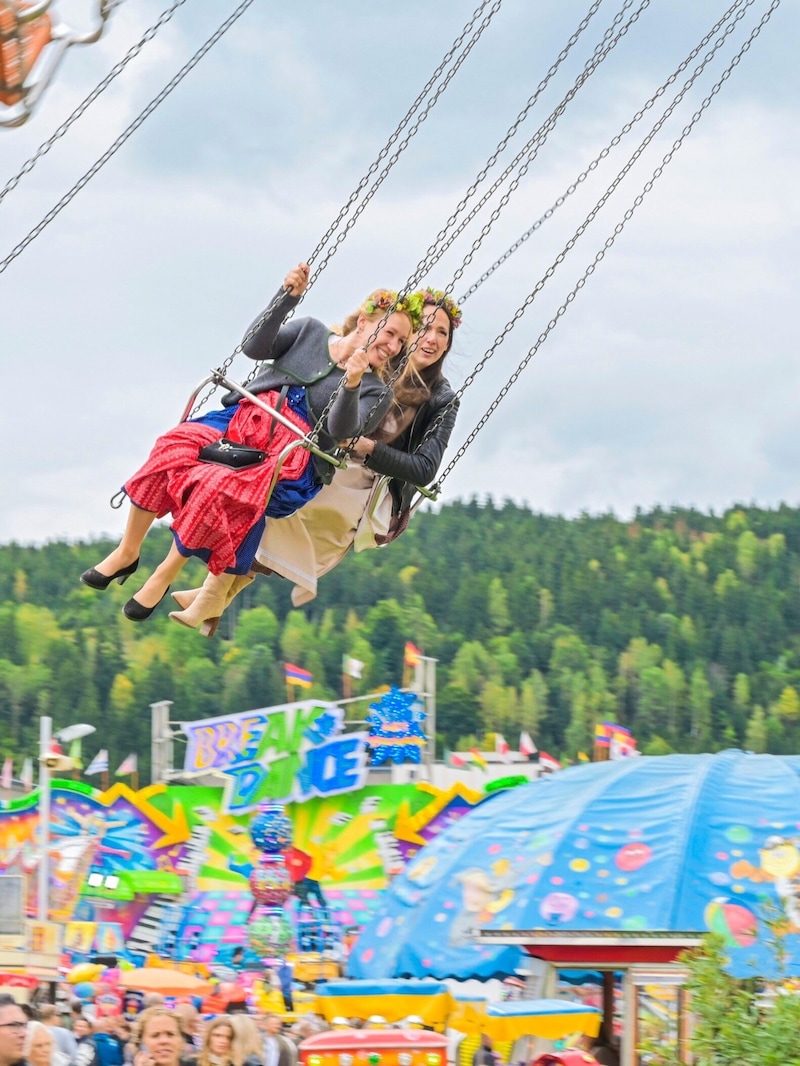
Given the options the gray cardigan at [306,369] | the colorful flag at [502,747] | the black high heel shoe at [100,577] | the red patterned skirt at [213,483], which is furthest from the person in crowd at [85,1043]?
the colorful flag at [502,747]

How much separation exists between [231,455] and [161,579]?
2.13ft

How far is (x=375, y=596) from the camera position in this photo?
380ft

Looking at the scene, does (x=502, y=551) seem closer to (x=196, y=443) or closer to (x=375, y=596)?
(x=375, y=596)

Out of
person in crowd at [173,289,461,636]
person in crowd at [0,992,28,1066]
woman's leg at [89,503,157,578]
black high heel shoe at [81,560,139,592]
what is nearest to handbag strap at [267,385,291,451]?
person in crowd at [173,289,461,636]

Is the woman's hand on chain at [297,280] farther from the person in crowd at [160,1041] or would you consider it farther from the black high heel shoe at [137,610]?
the person in crowd at [160,1041]

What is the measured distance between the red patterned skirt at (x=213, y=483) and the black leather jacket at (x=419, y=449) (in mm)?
364

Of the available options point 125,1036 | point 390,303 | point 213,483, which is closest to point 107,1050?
point 125,1036

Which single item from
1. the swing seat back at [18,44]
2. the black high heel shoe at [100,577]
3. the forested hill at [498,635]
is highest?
the forested hill at [498,635]

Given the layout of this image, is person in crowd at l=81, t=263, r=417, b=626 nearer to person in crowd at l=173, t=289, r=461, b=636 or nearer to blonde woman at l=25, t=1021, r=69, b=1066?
person in crowd at l=173, t=289, r=461, b=636

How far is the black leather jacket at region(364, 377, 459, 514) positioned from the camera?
816 cm

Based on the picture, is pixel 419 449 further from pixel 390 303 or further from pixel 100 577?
pixel 100 577

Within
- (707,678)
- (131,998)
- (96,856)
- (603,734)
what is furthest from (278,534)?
(707,678)

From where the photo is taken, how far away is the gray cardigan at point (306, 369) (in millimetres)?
7777

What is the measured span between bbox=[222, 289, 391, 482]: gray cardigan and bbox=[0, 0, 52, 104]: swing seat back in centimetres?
139
